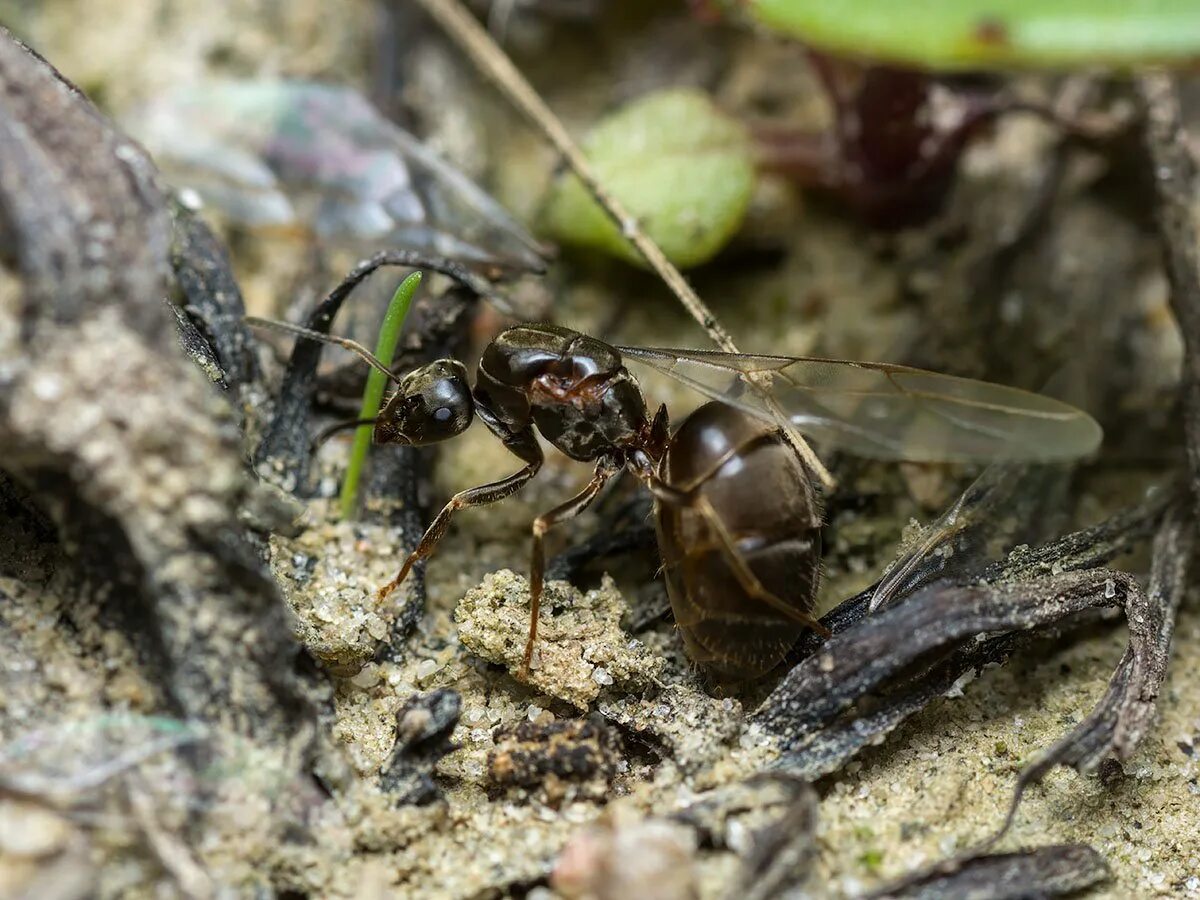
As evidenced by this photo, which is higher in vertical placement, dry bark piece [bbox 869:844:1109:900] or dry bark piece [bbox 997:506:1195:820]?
dry bark piece [bbox 997:506:1195:820]

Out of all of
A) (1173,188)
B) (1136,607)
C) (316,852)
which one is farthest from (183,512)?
(1173,188)

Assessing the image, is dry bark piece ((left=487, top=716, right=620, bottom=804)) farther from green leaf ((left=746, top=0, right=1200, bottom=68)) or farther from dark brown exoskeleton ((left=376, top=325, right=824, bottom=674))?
green leaf ((left=746, top=0, right=1200, bottom=68))

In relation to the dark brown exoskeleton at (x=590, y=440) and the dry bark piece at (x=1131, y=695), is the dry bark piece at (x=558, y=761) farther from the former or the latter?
the dry bark piece at (x=1131, y=695)

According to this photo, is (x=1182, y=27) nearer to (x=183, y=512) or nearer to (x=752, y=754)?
(x=752, y=754)

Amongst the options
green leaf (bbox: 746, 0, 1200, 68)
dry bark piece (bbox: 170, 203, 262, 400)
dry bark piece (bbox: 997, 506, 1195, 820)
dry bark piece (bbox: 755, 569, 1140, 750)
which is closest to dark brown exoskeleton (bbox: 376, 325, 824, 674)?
dry bark piece (bbox: 755, 569, 1140, 750)

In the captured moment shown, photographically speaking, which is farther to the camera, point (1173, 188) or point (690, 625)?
point (1173, 188)

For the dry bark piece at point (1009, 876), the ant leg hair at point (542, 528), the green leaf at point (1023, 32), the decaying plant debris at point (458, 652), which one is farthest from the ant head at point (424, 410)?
the dry bark piece at point (1009, 876)

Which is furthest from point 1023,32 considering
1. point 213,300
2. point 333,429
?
point 213,300

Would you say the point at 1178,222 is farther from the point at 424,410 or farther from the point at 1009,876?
the point at 424,410
